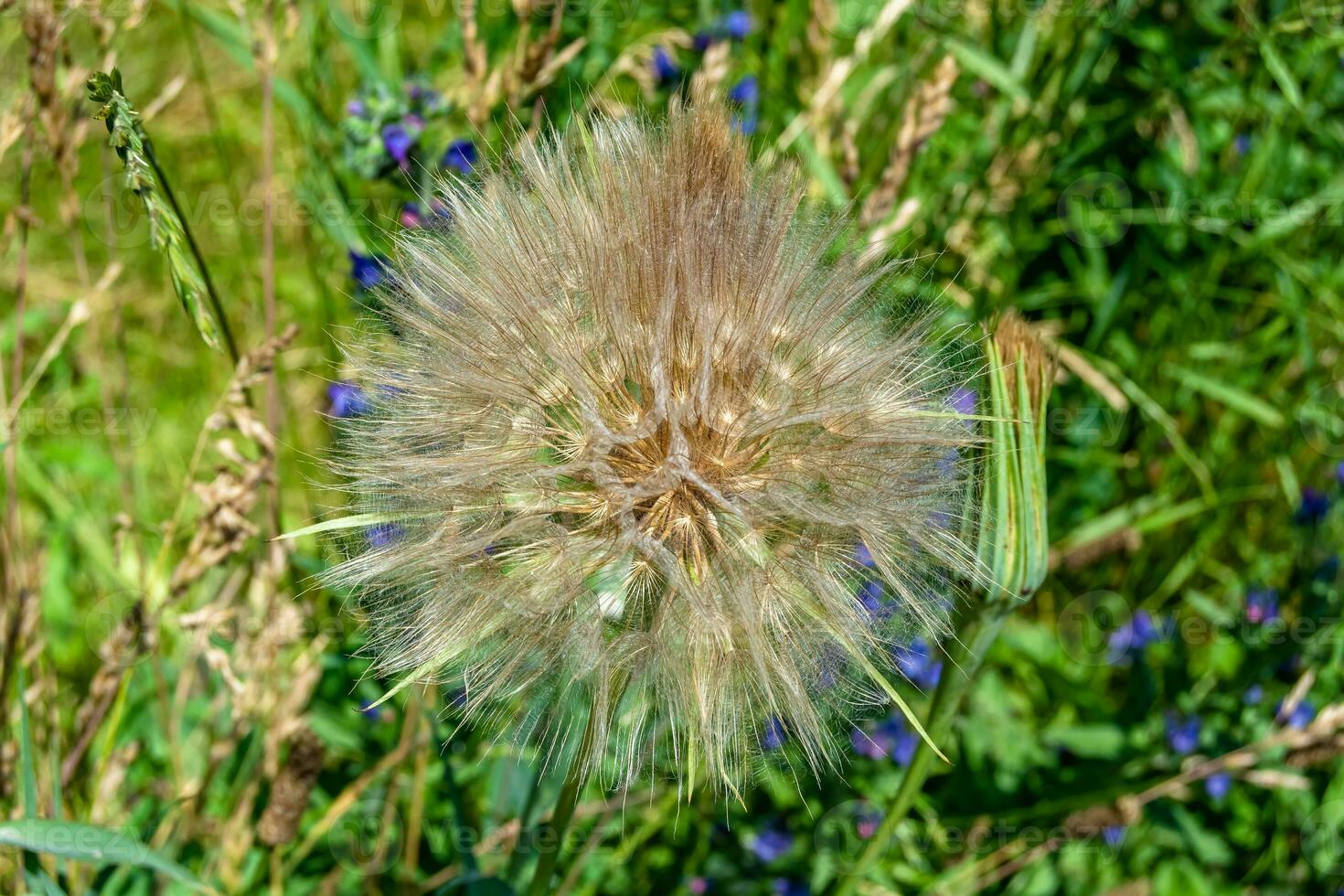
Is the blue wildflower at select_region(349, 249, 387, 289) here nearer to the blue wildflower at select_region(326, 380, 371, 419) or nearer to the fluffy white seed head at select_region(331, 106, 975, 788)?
the blue wildflower at select_region(326, 380, 371, 419)

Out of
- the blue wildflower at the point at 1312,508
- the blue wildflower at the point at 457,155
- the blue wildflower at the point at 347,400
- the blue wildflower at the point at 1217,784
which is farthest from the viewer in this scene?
the blue wildflower at the point at 1312,508

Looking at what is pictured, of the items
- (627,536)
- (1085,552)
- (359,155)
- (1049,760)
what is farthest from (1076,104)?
(627,536)

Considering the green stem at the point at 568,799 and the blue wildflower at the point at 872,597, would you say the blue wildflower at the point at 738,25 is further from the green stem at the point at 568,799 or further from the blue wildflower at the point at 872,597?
the green stem at the point at 568,799

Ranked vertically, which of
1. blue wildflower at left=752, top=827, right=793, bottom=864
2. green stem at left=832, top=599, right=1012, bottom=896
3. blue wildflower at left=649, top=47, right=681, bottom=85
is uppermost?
blue wildflower at left=649, top=47, right=681, bottom=85

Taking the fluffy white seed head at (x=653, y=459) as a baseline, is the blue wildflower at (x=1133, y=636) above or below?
below

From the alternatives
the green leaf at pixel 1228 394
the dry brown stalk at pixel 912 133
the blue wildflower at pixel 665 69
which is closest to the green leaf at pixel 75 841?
the dry brown stalk at pixel 912 133

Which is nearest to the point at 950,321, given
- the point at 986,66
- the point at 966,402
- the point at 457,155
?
the point at 966,402

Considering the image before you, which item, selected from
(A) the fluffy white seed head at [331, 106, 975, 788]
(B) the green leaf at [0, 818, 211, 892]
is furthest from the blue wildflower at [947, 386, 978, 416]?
(B) the green leaf at [0, 818, 211, 892]
